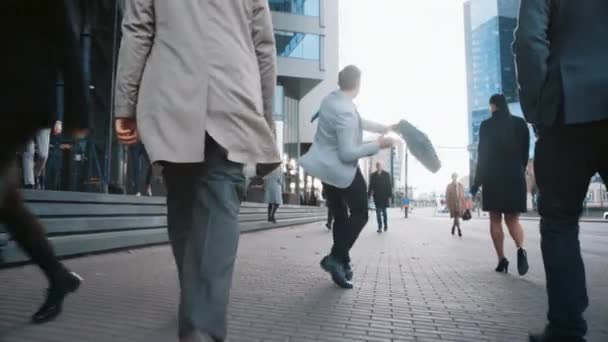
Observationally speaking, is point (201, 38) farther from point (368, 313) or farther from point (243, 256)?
point (243, 256)

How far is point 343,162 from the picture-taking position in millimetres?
4082

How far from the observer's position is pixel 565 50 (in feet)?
7.68

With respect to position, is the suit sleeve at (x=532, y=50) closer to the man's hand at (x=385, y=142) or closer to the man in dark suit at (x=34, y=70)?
the man's hand at (x=385, y=142)

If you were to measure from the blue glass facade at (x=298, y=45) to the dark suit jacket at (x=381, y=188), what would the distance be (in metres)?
18.6

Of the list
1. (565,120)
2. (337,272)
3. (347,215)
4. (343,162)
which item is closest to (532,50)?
(565,120)

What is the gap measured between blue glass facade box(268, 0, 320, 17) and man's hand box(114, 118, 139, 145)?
29.2 m

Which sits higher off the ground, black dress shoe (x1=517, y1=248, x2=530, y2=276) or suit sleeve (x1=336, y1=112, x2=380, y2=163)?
suit sleeve (x1=336, y1=112, x2=380, y2=163)

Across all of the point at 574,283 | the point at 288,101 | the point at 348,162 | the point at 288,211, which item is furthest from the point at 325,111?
the point at 288,101

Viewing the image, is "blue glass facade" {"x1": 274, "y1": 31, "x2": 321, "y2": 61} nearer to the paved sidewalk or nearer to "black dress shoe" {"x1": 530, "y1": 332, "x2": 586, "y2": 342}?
the paved sidewalk

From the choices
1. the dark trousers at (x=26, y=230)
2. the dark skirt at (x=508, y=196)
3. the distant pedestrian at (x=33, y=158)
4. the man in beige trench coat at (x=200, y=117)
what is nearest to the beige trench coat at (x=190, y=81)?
the man in beige trench coat at (x=200, y=117)

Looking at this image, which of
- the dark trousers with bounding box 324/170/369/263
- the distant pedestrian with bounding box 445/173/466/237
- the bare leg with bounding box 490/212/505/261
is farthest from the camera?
the distant pedestrian with bounding box 445/173/466/237

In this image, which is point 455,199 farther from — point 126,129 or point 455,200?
point 126,129

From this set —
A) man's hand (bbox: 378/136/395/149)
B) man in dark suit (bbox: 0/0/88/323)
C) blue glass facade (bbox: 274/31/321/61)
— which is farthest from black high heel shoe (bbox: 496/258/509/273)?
blue glass facade (bbox: 274/31/321/61)

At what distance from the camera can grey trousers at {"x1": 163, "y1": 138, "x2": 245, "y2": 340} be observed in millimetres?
1757
